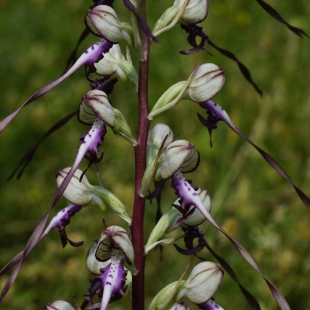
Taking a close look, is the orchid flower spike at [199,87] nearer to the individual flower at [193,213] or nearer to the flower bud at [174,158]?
the flower bud at [174,158]

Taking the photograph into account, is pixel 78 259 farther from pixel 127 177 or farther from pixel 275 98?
pixel 275 98

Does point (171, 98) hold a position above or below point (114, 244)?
above

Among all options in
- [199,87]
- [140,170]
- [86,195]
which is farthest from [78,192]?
[199,87]

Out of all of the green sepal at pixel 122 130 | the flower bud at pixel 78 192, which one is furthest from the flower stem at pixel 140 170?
the flower bud at pixel 78 192

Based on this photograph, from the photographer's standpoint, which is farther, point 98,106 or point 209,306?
point 209,306

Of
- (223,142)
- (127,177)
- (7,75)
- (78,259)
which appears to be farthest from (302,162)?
(7,75)

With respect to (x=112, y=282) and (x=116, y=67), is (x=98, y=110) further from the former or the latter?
(x=112, y=282)
